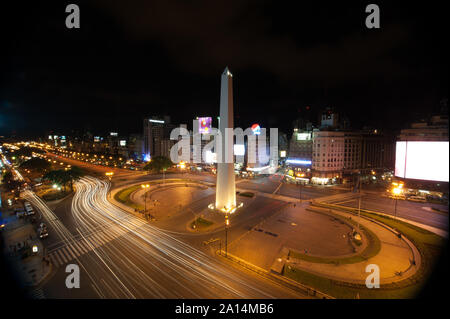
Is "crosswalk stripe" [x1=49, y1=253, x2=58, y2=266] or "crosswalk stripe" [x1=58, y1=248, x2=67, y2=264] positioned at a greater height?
"crosswalk stripe" [x1=58, y1=248, x2=67, y2=264]

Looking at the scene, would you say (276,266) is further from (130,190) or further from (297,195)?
(130,190)

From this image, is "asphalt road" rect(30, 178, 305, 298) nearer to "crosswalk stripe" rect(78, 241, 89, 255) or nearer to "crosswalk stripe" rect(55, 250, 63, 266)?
"crosswalk stripe" rect(78, 241, 89, 255)

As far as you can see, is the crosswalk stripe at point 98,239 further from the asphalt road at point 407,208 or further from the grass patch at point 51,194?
the asphalt road at point 407,208

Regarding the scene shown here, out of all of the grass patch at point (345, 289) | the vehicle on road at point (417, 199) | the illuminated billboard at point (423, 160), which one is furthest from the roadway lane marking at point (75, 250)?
the vehicle on road at point (417, 199)

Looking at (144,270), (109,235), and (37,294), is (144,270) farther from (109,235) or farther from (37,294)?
(109,235)

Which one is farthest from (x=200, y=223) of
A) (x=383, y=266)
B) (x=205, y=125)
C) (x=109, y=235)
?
(x=205, y=125)

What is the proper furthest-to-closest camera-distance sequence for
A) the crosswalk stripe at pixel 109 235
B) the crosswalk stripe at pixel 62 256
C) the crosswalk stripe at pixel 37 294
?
the crosswalk stripe at pixel 109 235 < the crosswalk stripe at pixel 62 256 < the crosswalk stripe at pixel 37 294

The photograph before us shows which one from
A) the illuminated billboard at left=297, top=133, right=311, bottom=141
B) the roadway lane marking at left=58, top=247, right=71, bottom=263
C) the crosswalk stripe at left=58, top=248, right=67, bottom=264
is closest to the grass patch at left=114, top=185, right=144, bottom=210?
the roadway lane marking at left=58, top=247, right=71, bottom=263
